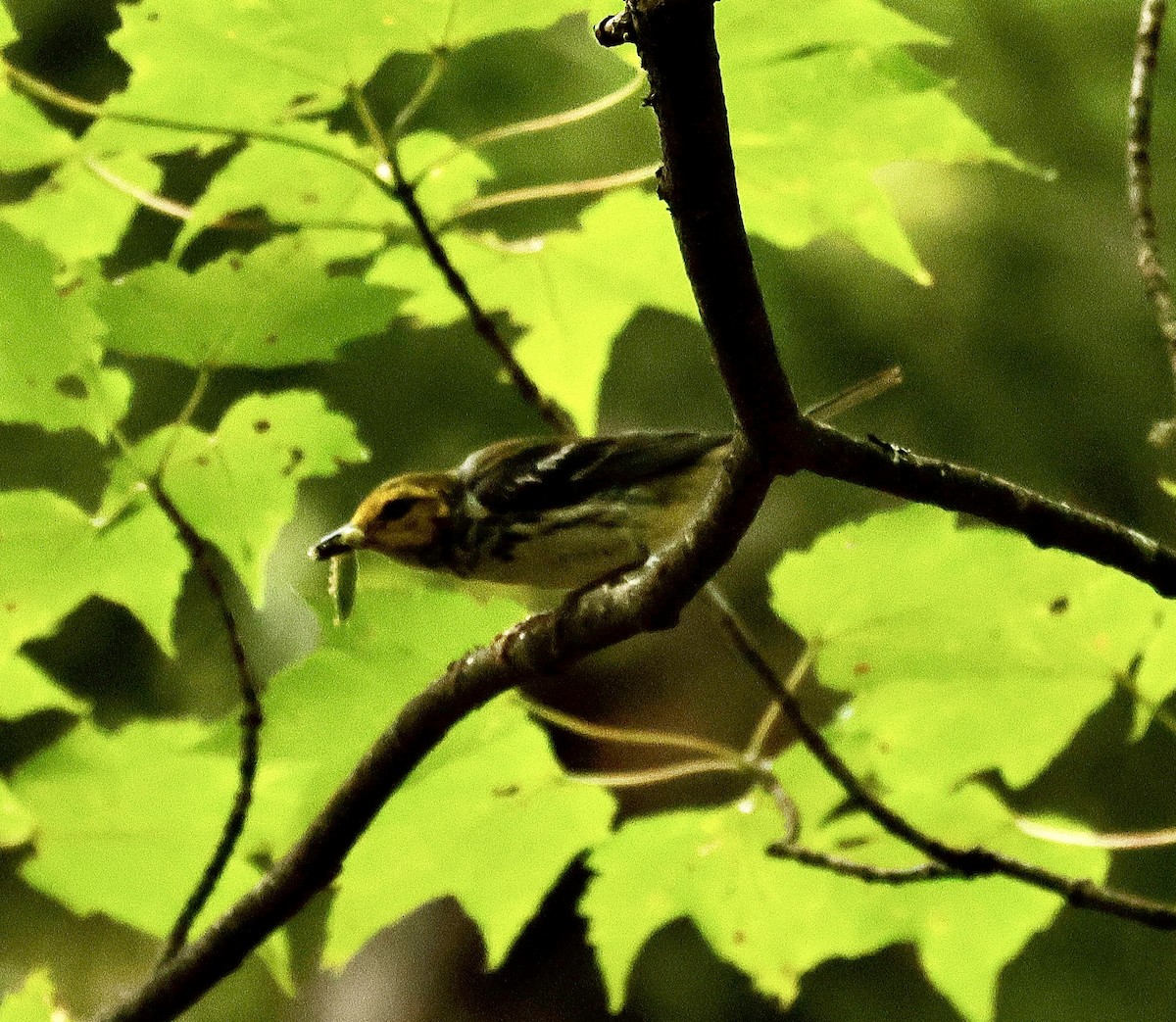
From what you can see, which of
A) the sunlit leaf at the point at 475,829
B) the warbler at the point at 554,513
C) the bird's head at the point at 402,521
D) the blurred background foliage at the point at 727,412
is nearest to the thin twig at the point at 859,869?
the sunlit leaf at the point at 475,829

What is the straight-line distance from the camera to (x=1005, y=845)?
770 mm

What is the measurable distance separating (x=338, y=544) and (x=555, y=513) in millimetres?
160

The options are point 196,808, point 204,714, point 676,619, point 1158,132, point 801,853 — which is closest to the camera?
point 676,619

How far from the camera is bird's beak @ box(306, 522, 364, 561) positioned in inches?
35.0

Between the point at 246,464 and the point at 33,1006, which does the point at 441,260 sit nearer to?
the point at 246,464

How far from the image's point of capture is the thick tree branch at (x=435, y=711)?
521 mm

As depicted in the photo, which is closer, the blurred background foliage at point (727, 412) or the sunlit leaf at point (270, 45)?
the sunlit leaf at point (270, 45)

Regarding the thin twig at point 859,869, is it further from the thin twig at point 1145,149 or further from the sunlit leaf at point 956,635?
the thin twig at point 1145,149

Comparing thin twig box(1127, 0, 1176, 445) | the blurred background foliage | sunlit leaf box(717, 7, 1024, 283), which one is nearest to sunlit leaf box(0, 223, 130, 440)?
sunlit leaf box(717, 7, 1024, 283)

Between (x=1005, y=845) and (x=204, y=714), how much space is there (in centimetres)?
83

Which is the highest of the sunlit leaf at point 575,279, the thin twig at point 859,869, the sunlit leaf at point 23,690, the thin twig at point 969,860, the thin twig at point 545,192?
the thin twig at point 545,192

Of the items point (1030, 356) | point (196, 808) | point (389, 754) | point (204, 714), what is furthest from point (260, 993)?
point (1030, 356)

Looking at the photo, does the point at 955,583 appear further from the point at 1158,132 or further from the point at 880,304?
the point at 1158,132

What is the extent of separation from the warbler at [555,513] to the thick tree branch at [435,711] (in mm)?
209
